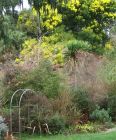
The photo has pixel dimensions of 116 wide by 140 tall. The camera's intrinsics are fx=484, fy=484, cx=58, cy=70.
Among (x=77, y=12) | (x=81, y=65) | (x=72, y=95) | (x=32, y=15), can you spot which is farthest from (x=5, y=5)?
(x=77, y=12)

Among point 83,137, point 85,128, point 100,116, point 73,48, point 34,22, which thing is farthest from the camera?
point 34,22

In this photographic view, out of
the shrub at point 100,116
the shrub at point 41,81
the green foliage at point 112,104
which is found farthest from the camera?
the green foliage at point 112,104

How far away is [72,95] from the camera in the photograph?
797 inches

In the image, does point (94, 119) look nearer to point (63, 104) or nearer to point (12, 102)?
point (63, 104)

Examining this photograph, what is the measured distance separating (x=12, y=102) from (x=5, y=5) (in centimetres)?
600

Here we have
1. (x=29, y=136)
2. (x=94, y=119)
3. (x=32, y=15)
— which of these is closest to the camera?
(x=29, y=136)

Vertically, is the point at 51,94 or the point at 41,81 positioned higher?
the point at 41,81

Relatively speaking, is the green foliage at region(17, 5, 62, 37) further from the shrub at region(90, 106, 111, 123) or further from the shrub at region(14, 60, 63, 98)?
the shrub at region(90, 106, 111, 123)

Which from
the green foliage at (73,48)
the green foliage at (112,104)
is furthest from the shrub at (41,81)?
the green foliage at (73,48)

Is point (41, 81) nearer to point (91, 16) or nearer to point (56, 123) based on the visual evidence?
point (56, 123)

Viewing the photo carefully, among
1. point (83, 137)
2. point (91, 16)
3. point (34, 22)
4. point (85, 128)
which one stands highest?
point (91, 16)

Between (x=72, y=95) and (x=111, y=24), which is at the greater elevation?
(x=111, y=24)

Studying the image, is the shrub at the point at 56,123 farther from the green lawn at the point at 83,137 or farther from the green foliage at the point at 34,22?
the green foliage at the point at 34,22

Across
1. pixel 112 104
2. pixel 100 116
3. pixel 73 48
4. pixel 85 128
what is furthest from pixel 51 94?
pixel 73 48
